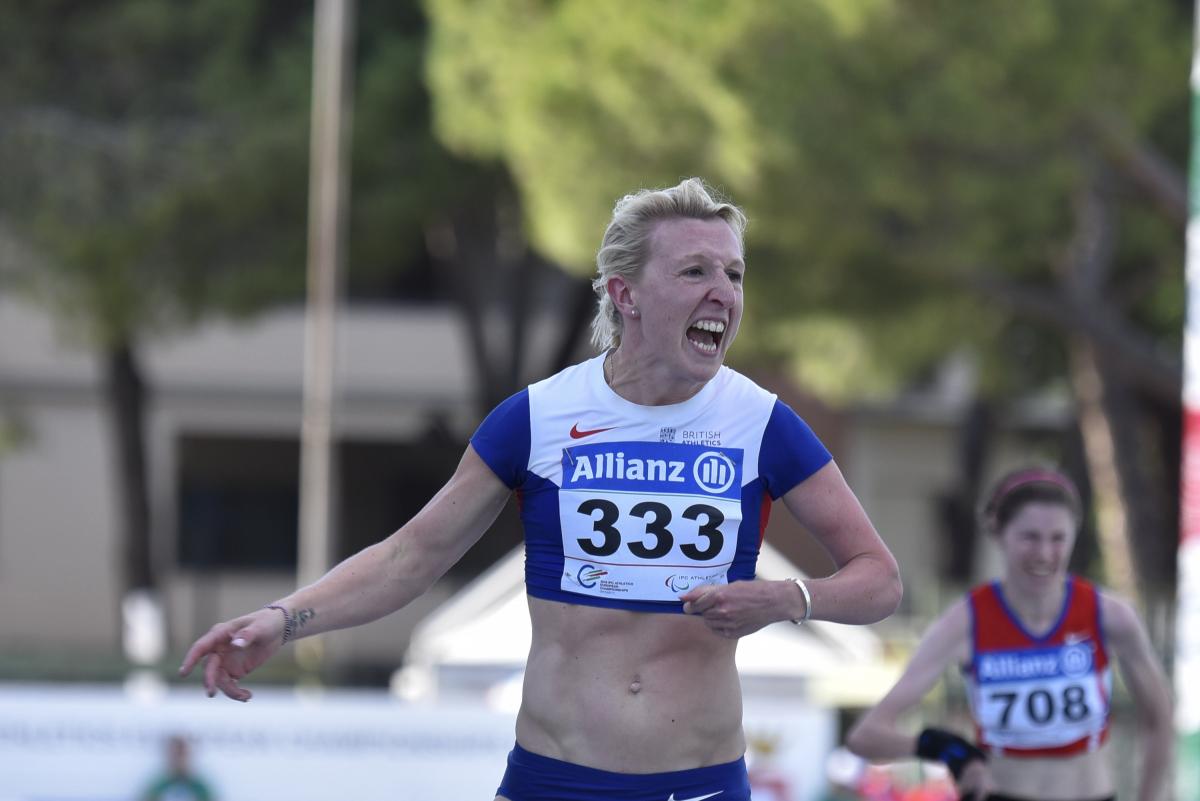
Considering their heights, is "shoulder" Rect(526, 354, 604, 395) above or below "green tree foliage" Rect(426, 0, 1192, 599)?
below

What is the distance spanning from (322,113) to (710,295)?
643 inches

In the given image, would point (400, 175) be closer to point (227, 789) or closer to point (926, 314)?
point (926, 314)

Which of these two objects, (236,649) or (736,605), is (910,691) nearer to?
(736,605)

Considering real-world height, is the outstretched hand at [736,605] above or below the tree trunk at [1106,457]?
below

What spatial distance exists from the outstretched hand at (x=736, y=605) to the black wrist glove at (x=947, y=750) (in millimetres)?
1716

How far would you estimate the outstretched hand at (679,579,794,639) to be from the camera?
3.39 meters

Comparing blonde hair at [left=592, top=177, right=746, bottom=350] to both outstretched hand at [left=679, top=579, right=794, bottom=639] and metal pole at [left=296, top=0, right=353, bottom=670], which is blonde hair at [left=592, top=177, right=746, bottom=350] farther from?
metal pole at [left=296, top=0, right=353, bottom=670]

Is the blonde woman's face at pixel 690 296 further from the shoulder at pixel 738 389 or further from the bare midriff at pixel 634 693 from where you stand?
the bare midriff at pixel 634 693

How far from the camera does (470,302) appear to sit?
24.4m

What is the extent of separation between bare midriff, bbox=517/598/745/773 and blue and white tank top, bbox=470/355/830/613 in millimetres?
56

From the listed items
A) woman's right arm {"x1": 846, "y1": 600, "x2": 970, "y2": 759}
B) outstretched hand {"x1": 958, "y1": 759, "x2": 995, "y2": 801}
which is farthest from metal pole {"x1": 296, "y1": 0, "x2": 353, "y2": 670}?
outstretched hand {"x1": 958, "y1": 759, "x2": 995, "y2": 801}

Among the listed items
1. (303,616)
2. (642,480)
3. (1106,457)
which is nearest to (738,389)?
(642,480)

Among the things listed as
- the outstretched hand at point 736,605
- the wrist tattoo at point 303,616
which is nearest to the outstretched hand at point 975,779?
the outstretched hand at point 736,605

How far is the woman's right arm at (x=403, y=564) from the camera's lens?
3.77 metres
